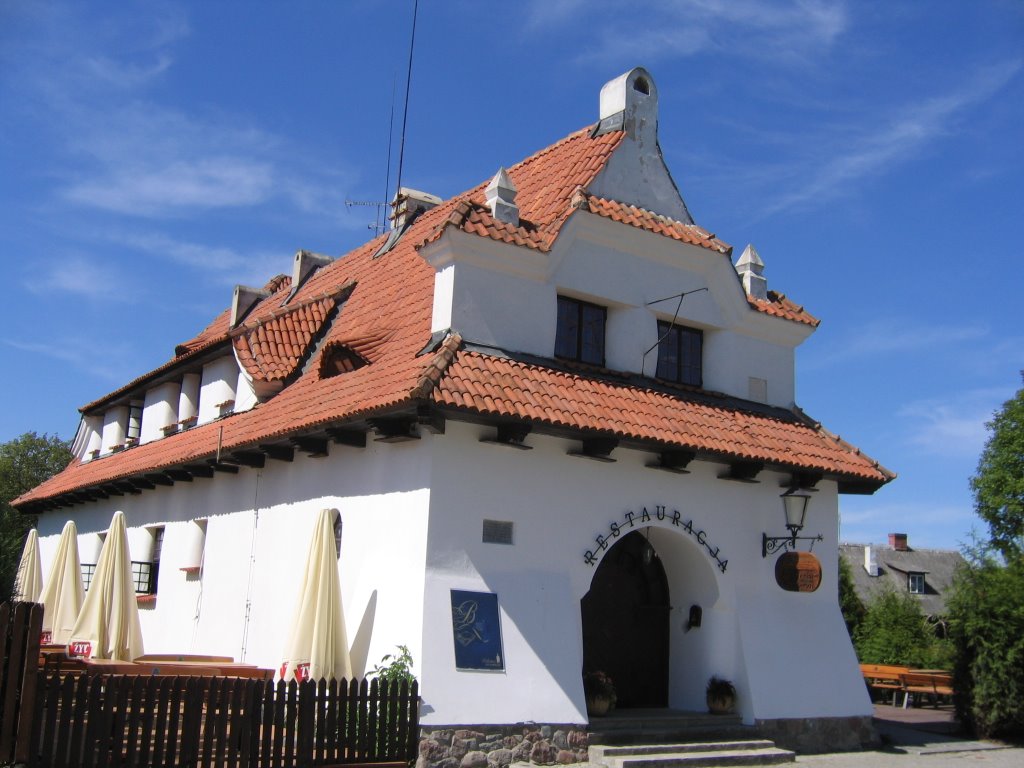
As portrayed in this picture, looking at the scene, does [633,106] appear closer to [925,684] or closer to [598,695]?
[598,695]

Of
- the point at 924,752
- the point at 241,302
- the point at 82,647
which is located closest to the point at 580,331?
the point at 924,752

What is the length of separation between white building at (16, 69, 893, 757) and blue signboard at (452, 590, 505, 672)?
0.10ft

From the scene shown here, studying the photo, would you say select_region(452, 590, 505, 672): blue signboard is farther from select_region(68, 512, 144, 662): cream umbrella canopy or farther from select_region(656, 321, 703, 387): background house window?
select_region(68, 512, 144, 662): cream umbrella canopy

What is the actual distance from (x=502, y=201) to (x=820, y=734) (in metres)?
9.20

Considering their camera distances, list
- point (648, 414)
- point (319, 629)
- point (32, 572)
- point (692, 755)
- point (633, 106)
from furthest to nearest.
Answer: point (32, 572) < point (633, 106) < point (648, 414) < point (692, 755) < point (319, 629)

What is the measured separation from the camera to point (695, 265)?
16.5m

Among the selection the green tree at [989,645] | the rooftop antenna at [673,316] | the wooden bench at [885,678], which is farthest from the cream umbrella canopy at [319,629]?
the wooden bench at [885,678]

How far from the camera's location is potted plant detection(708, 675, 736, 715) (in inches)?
586

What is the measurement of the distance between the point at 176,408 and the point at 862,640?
2329cm

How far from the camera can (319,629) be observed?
12859 millimetres

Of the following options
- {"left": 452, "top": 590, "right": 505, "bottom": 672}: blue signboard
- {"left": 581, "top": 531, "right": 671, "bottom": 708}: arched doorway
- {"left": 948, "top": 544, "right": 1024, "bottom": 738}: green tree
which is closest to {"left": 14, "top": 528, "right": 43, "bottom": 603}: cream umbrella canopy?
{"left": 581, "top": 531, "right": 671, "bottom": 708}: arched doorway

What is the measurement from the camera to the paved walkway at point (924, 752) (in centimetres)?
1430

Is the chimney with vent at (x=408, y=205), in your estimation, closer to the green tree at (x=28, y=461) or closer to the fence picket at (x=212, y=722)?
the fence picket at (x=212, y=722)

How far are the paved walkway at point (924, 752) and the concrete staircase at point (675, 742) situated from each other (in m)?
0.82
